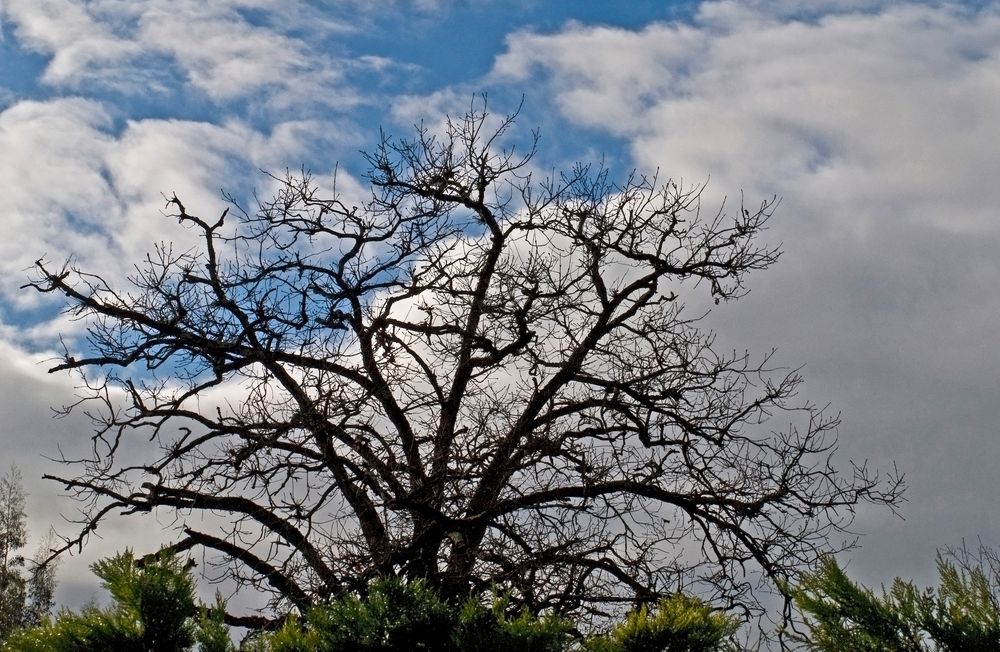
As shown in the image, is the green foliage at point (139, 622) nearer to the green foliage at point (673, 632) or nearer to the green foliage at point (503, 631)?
the green foliage at point (503, 631)

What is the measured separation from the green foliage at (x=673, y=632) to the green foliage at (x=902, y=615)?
2.15 feet

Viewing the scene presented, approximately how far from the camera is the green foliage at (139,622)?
7094mm

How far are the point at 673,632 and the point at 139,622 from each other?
3731 mm

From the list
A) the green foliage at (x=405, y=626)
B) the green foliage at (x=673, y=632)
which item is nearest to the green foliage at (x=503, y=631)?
the green foliage at (x=405, y=626)

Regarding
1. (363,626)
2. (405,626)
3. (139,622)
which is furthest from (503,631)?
(139,622)

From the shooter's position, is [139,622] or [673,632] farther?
[139,622]

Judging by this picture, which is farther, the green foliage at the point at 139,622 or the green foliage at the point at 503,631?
the green foliage at the point at 139,622

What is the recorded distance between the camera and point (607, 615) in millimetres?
12117

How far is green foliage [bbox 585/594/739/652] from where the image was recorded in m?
6.68

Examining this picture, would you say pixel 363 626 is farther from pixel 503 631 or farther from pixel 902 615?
pixel 902 615

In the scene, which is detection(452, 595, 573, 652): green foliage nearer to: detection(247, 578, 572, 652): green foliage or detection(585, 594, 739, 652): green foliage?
detection(247, 578, 572, 652): green foliage

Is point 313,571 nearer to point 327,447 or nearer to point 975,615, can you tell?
point 327,447

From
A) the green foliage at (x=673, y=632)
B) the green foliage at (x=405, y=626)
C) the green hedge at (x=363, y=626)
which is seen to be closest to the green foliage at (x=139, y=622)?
the green hedge at (x=363, y=626)

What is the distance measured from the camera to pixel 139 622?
23.5 feet
